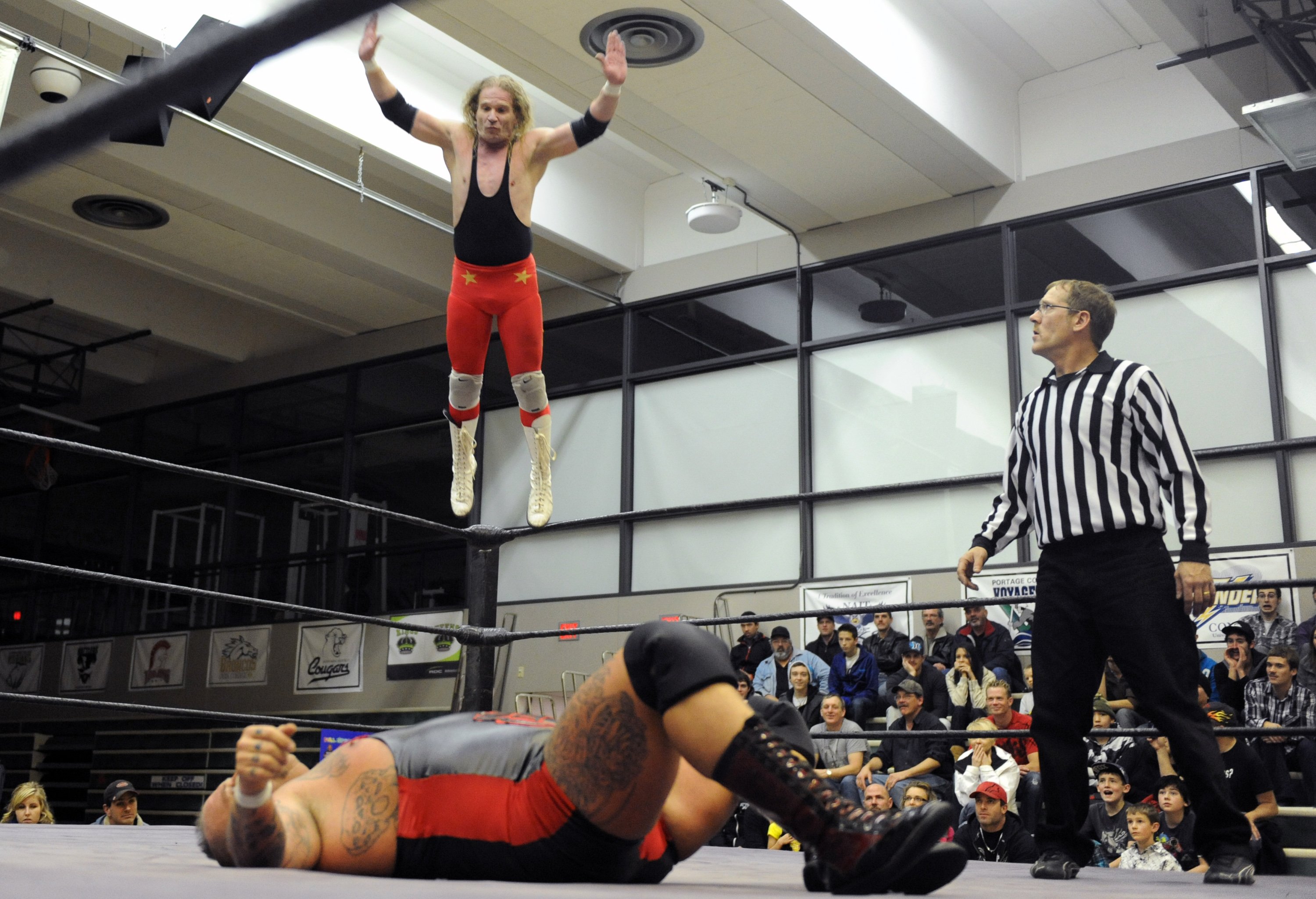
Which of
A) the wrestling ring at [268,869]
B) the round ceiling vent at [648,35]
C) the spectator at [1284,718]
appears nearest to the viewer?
the wrestling ring at [268,869]

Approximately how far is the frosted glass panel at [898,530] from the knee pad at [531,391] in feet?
14.5

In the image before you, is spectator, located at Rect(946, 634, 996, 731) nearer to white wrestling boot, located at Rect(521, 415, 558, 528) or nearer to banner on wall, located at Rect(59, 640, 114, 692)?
white wrestling boot, located at Rect(521, 415, 558, 528)

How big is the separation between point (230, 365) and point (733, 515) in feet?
19.5

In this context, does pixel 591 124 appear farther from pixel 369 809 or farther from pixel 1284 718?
pixel 1284 718

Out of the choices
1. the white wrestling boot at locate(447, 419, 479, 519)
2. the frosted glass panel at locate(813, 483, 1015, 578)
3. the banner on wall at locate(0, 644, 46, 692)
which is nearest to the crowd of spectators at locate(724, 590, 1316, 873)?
the frosted glass panel at locate(813, 483, 1015, 578)

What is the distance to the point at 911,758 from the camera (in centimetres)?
611

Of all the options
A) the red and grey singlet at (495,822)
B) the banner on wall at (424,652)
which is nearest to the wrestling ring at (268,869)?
the red and grey singlet at (495,822)

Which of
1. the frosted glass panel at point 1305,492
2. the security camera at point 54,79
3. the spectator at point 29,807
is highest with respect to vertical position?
the security camera at point 54,79

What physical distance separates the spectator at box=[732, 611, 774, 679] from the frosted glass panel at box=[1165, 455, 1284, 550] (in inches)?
98.7

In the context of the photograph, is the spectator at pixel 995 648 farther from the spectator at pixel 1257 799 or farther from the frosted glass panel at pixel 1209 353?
the spectator at pixel 1257 799

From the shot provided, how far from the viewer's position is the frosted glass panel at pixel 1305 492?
7.01 metres

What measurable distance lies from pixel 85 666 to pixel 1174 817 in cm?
1094

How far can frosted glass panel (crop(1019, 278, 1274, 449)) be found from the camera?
287 inches

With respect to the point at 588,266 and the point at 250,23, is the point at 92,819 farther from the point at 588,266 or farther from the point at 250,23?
the point at 250,23
